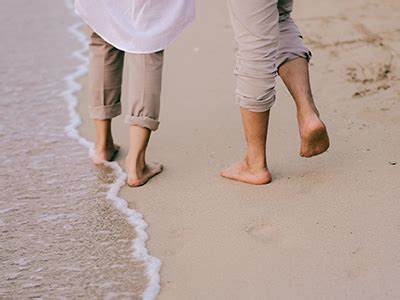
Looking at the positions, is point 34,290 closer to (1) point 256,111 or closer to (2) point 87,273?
(2) point 87,273

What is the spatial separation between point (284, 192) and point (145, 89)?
28.0 inches

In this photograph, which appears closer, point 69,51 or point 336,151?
point 336,151

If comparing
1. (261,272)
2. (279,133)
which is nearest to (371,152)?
(279,133)

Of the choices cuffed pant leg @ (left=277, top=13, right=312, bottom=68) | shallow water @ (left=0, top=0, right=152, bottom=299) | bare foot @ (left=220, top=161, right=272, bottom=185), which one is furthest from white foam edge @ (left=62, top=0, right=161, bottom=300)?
cuffed pant leg @ (left=277, top=13, right=312, bottom=68)

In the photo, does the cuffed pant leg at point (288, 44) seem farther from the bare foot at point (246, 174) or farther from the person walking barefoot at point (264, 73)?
the bare foot at point (246, 174)

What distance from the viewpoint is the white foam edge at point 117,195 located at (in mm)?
2893

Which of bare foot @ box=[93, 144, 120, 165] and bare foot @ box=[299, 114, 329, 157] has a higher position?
bare foot @ box=[299, 114, 329, 157]

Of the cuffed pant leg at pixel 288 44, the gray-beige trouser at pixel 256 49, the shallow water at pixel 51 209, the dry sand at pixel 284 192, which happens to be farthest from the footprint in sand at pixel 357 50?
the shallow water at pixel 51 209

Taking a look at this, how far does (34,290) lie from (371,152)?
1559mm

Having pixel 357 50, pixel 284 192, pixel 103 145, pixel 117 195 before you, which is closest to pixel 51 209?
pixel 117 195

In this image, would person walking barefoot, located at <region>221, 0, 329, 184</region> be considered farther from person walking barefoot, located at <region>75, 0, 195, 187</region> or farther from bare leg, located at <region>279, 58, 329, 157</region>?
person walking barefoot, located at <region>75, 0, 195, 187</region>

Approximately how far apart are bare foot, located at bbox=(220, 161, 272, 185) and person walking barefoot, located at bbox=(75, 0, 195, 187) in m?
0.36

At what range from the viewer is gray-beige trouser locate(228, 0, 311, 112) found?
323 centimetres

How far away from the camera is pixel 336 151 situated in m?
3.72
